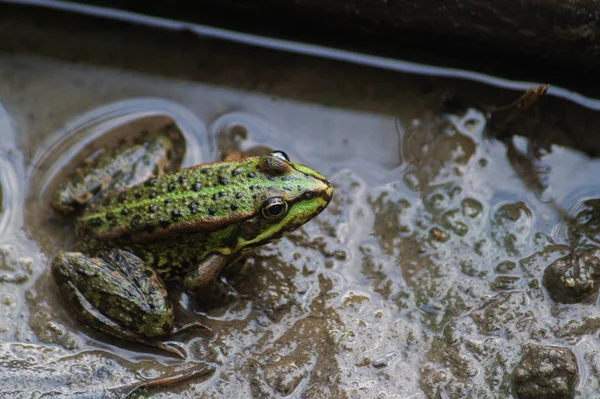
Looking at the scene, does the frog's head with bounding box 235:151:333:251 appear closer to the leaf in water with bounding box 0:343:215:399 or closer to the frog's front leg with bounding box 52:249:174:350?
the frog's front leg with bounding box 52:249:174:350

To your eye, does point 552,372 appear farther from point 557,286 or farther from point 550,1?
point 550,1

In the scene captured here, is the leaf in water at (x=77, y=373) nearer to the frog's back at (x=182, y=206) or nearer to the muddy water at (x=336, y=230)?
the muddy water at (x=336, y=230)

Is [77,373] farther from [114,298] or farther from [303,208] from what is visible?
[303,208]

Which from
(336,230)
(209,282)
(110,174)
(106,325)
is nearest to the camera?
(106,325)

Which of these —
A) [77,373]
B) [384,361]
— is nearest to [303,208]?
[384,361]

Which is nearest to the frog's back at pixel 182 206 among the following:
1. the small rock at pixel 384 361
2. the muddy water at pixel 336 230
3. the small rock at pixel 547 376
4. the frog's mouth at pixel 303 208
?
the frog's mouth at pixel 303 208

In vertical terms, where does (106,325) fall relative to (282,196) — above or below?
below

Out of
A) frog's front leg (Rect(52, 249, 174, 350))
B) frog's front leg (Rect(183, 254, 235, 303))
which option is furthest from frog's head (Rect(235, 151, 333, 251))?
frog's front leg (Rect(52, 249, 174, 350))

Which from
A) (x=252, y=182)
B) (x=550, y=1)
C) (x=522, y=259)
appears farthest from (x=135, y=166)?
(x=550, y=1)
